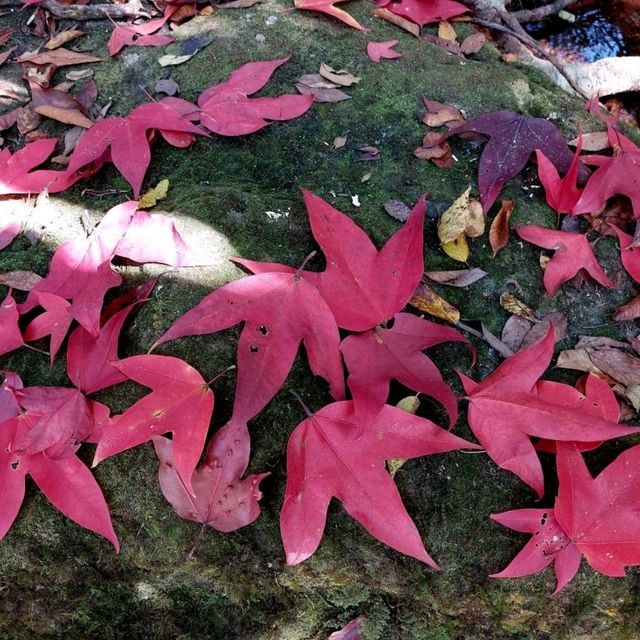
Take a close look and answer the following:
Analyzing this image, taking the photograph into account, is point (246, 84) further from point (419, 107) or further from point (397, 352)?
point (397, 352)

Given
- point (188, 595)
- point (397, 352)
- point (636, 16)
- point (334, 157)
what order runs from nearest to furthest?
point (397, 352) → point (188, 595) → point (334, 157) → point (636, 16)

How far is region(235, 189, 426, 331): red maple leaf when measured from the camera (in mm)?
1334

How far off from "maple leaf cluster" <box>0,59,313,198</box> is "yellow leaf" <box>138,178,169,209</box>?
5 centimetres

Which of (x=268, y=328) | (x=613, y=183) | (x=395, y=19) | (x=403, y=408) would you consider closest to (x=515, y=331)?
(x=403, y=408)

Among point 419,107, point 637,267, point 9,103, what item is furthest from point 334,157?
point 9,103

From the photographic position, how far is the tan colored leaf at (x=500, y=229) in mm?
1645

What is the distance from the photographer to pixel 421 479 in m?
1.37

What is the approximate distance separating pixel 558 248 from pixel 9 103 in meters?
1.97

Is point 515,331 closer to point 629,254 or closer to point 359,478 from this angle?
point 629,254

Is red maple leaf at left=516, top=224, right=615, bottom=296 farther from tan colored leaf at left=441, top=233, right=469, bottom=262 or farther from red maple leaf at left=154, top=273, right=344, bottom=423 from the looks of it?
red maple leaf at left=154, top=273, right=344, bottom=423

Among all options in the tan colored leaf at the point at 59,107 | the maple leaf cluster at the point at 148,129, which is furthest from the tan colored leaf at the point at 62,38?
the maple leaf cluster at the point at 148,129

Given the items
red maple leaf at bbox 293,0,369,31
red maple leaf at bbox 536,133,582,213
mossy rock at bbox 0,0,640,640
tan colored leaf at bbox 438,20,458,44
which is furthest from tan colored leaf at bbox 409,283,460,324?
tan colored leaf at bbox 438,20,458,44

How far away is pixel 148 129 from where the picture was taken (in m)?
1.78

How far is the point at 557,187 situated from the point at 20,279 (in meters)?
1.57
